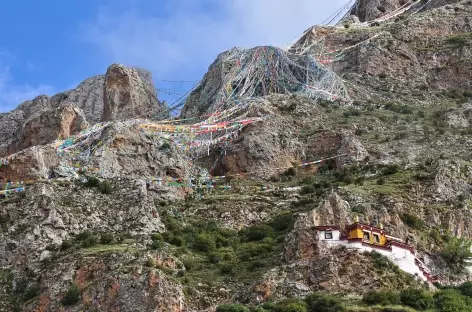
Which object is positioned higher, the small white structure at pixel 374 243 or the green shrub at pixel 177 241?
the green shrub at pixel 177 241

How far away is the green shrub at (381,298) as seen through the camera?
40.1 meters

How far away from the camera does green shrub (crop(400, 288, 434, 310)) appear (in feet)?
134

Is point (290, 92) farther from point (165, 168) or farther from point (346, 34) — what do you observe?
point (165, 168)

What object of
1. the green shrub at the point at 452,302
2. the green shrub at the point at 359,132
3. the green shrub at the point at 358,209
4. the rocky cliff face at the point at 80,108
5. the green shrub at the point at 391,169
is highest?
the rocky cliff face at the point at 80,108

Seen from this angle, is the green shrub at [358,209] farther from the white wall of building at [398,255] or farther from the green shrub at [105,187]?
the green shrub at [105,187]

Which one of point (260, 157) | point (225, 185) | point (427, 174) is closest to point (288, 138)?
point (260, 157)

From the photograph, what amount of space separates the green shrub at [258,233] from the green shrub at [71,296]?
474 inches

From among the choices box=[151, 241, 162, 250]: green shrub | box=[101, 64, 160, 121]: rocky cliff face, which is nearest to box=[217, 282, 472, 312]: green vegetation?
box=[151, 241, 162, 250]: green shrub

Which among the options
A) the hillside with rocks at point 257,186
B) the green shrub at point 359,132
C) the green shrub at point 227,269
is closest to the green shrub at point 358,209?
the hillside with rocks at point 257,186

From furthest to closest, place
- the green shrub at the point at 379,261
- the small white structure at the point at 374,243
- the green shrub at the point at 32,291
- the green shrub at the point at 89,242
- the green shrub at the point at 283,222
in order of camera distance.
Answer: the green shrub at the point at 283,222 → the green shrub at the point at 89,242 → the small white structure at the point at 374,243 → the green shrub at the point at 32,291 → the green shrub at the point at 379,261

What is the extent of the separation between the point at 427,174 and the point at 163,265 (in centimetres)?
1874

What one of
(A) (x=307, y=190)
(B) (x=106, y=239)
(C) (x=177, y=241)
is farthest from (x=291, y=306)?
(A) (x=307, y=190)

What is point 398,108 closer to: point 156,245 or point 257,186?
point 257,186

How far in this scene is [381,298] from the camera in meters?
40.2
